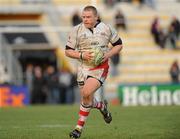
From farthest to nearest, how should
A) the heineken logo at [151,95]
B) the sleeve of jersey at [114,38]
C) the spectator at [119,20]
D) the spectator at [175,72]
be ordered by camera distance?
the spectator at [119,20]
the spectator at [175,72]
the heineken logo at [151,95]
the sleeve of jersey at [114,38]

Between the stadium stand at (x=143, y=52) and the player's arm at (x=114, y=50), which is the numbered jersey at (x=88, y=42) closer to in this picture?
the player's arm at (x=114, y=50)

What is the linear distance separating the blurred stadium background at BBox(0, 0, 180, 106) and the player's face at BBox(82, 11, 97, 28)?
17.8 metres

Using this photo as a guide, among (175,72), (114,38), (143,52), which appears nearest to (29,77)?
(143,52)

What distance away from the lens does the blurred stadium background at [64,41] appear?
30.6m

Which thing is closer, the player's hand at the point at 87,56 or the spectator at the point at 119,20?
the player's hand at the point at 87,56

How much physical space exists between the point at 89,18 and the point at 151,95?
57.0 ft

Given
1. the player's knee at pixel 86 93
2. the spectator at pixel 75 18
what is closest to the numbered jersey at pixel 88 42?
the player's knee at pixel 86 93

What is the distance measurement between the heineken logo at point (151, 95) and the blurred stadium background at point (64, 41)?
1.95 ft

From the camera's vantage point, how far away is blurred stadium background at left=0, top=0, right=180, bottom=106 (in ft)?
100

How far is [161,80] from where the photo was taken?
1195 inches

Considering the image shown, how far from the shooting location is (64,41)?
104ft

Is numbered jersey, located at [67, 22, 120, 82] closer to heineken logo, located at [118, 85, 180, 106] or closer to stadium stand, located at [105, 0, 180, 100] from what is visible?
heineken logo, located at [118, 85, 180, 106]

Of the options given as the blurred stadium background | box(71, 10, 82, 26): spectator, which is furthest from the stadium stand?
box(71, 10, 82, 26): spectator

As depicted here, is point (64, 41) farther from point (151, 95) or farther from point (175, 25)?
point (151, 95)
